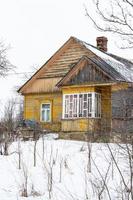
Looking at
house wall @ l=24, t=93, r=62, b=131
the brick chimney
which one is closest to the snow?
house wall @ l=24, t=93, r=62, b=131

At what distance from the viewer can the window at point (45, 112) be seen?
25.0 m

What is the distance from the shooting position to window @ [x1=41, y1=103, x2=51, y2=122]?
25.0 metres

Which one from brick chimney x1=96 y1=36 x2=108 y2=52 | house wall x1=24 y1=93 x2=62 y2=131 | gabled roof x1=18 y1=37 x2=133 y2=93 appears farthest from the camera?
brick chimney x1=96 y1=36 x2=108 y2=52

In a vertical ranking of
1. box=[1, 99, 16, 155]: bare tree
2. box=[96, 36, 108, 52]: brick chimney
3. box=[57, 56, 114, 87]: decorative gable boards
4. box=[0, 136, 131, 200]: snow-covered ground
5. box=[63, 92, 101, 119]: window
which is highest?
box=[96, 36, 108, 52]: brick chimney

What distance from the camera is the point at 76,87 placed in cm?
2173

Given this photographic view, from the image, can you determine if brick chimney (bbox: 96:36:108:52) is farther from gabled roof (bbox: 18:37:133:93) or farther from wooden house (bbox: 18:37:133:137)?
wooden house (bbox: 18:37:133:137)

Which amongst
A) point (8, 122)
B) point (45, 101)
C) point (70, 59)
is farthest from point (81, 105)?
point (8, 122)

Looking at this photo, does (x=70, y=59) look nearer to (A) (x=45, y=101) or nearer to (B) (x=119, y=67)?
(A) (x=45, y=101)

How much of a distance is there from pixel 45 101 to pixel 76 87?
3.86m

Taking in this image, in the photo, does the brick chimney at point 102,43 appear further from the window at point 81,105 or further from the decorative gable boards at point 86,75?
the window at point 81,105

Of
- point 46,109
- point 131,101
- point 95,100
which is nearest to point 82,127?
point 95,100

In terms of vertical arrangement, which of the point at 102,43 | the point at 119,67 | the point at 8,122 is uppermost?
the point at 102,43

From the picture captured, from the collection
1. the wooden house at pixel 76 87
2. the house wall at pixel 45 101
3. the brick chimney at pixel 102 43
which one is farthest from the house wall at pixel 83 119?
the brick chimney at pixel 102 43

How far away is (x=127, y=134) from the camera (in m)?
5.92
